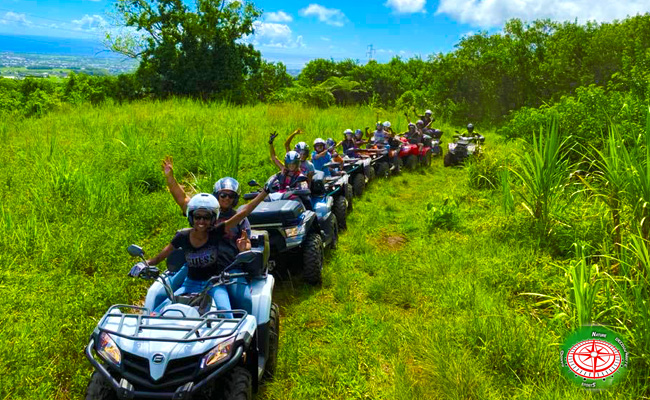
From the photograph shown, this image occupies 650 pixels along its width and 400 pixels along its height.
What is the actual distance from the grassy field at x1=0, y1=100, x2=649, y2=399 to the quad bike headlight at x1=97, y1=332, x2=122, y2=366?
0.77 m

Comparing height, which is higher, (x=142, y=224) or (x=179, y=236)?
(x=179, y=236)

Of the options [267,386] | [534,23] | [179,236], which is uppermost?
[534,23]

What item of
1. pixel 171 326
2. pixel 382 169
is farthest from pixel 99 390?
pixel 382 169

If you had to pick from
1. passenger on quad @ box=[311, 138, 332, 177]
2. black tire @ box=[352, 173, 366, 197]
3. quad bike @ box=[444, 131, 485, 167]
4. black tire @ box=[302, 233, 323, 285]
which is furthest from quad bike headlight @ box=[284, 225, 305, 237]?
quad bike @ box=[444, 131, 485, 167]

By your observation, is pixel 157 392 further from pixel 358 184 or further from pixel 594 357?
pixel 358 184

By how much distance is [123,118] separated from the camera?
1094cm

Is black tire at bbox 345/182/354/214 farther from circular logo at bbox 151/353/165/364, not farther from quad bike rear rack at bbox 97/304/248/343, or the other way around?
circular logo at bbox 151/353/165/364

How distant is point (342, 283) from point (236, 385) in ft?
8.43

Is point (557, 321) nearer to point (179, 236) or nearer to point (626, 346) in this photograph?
point (626, 346)

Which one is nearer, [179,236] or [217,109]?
[179,236]

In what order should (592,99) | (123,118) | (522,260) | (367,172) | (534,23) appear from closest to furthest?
1. (522,260)
2. (592,99)
3. (367,172)
4. (123,118)
5. (534,23)

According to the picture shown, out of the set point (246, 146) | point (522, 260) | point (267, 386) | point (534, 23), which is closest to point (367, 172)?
point (246, 146)

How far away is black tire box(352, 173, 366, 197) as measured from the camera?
348 inches

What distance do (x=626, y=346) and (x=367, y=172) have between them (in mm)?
6830
